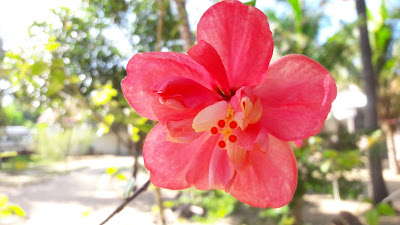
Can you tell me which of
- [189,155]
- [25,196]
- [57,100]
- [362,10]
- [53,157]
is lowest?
[53,157]

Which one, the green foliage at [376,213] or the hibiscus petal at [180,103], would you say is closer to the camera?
the hibiscus petal at [180,103]

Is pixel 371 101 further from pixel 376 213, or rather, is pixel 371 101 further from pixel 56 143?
pixel 56 143

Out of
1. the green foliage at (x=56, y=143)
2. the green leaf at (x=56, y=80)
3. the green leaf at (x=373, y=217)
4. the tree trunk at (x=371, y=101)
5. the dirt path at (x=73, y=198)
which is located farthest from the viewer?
the green foliage at (x=56, y=143)

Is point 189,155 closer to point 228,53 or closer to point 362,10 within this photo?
point 228,53

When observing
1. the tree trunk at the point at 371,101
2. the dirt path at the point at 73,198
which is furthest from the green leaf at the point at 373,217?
the tree trunk at the point at 371,101

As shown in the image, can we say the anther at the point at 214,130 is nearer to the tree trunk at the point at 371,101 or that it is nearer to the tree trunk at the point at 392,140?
the tree trunk at the point at 371,101

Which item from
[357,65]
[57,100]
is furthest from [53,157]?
[357,65]

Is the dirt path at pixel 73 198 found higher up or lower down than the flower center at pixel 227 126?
lower down
